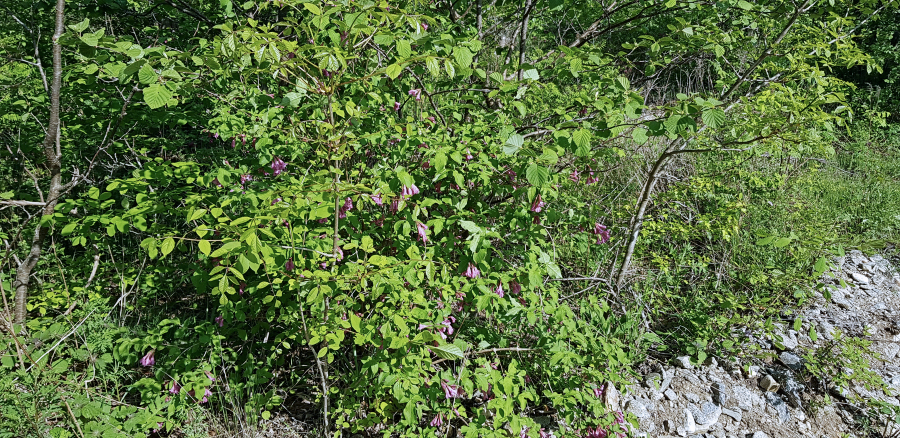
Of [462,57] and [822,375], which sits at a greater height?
[462,57]

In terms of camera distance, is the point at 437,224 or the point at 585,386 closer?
the point at 437,224

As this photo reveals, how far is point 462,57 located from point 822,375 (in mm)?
2672

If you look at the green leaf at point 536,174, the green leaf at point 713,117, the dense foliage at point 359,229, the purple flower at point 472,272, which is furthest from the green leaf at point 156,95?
the green leaf at point 713,117

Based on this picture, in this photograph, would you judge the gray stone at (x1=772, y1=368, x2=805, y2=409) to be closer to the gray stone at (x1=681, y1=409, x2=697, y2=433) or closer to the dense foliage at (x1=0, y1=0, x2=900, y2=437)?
the dense foliage at (x1=0, y1=0, x2=900, y2=437)

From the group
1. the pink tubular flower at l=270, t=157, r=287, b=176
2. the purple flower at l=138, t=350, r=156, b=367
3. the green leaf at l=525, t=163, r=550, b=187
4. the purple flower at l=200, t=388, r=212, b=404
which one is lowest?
the purple flower at l=200, t=388, r=212, b=404

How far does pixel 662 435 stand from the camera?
244cm

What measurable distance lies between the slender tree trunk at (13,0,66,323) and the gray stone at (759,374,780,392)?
3.59 m

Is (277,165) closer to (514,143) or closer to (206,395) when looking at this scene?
(206,395)

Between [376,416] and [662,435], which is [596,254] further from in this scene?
[376,416]

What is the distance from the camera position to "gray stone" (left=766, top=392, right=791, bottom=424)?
2566 millimetres

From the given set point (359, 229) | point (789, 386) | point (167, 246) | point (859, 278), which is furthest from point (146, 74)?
point (859, 278)

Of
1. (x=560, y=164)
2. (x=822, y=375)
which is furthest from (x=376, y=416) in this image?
(x=822, y=375)

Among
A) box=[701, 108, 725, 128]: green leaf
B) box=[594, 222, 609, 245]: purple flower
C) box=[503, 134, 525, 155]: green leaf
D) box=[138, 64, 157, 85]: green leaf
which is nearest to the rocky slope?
box=[594, 222, 609, 245]: purple flower

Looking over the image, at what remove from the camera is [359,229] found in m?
2.07
